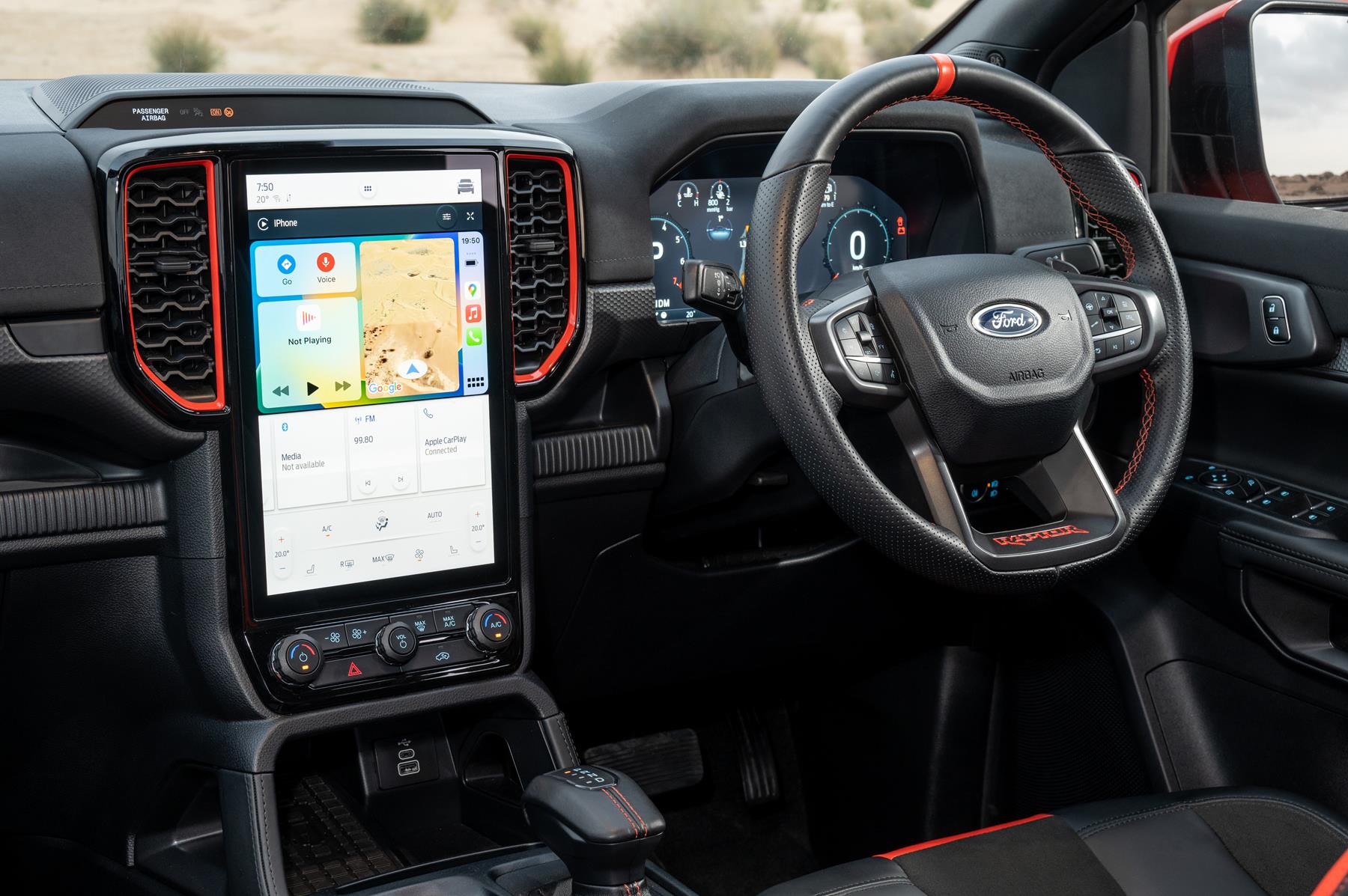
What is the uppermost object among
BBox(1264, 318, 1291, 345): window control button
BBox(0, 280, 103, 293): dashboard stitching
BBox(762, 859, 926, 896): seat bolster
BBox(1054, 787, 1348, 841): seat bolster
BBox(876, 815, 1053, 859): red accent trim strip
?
BBox(0, 280, 103, 293): dashboard stitching

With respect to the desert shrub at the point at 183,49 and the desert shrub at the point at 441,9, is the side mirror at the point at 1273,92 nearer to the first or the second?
the desert shrub at the point at 441,9

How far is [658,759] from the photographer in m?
2.25

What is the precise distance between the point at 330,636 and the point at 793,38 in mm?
1690

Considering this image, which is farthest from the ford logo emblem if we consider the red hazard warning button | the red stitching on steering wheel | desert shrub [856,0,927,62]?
desert shrub [856,0,927,62]

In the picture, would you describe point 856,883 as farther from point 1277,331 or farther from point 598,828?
point 1277,331

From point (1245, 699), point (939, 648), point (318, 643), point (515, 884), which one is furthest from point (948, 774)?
point (318, 643)

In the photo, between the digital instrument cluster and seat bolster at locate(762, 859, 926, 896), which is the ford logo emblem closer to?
the digital instrument cluster

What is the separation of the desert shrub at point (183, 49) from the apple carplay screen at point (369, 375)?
537mm

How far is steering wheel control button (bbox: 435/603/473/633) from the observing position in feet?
4.82

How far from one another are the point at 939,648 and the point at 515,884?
103cm

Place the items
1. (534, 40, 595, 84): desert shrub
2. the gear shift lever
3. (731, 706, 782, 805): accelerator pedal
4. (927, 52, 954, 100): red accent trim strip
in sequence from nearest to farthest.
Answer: the gear shift lever → (927, 52, 954, 100): red accent trim strip → (534, 40, 595, 84): desert shrub → (731, 706, 782, 805): accelerator pedal

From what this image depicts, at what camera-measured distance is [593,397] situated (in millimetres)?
1710

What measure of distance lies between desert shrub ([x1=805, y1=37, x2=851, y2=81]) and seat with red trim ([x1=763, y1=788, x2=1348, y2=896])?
1.22m

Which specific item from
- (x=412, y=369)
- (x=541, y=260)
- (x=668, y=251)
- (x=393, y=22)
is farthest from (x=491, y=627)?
(x=393, y=22)
